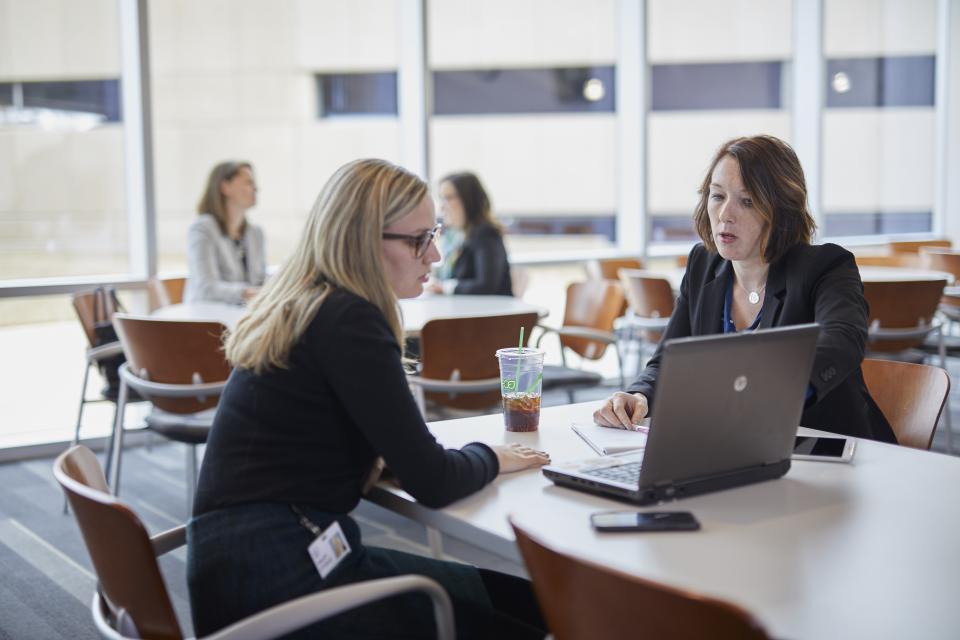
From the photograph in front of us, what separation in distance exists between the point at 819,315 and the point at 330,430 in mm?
1194

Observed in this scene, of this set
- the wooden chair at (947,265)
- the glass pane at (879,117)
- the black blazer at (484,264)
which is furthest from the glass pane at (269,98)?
the glass pane at (879,117)

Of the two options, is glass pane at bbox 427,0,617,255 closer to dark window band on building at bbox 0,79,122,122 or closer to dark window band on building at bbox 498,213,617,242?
dark window band on building at bbox 498,213,617,242

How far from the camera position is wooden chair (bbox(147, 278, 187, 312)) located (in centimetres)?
523

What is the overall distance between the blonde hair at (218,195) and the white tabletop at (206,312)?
520 mm

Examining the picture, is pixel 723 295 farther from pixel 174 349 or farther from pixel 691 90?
pixel 691 90

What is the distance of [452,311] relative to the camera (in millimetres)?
4324

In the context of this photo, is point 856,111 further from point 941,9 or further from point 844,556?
Answer: point 844,556

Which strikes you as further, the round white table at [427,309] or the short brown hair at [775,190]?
the round white table at [427,309]

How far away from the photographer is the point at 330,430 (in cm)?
168

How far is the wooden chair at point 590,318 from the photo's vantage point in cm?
454

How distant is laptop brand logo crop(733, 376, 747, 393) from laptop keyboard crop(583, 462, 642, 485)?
0.22 m

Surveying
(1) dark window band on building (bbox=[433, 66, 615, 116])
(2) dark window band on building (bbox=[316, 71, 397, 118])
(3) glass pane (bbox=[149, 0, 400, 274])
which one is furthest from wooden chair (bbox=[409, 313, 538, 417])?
(1) dark window band on building (bbox=[433, 66, 615, 116])

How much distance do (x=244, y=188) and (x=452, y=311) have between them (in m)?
1.42

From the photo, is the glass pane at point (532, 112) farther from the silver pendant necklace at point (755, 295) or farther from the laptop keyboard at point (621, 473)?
the laptop keyboard at point (621, 473)
